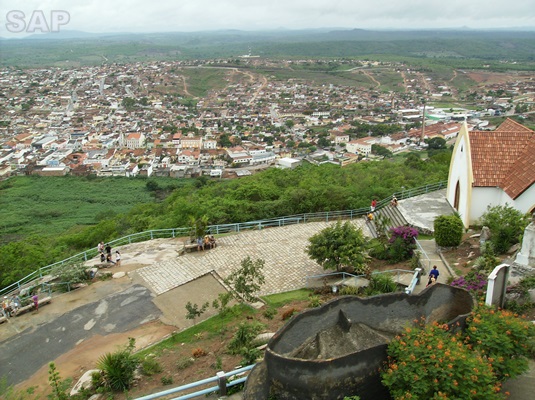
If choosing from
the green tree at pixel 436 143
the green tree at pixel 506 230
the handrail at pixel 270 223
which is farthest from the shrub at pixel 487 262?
the green tree at pixel 436 143

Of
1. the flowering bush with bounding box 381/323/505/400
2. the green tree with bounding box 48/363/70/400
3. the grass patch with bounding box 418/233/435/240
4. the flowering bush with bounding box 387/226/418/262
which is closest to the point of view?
the flowering bush with bounding box 381/323/505/400

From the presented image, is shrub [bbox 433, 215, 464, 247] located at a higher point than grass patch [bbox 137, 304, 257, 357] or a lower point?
higher

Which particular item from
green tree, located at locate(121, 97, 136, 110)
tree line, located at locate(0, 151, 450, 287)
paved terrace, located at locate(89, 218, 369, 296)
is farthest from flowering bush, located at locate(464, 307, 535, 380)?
green tree, located at locate(121, 97, 136, 110)

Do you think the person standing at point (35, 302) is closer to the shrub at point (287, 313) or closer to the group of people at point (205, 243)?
the group of people at point (205, 243)

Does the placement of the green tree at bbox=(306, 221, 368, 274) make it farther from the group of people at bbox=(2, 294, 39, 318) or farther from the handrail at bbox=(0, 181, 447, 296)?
the group of people at bbox=(2, 294, 39, 318)

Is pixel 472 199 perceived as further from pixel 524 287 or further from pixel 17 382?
pixel 17 382

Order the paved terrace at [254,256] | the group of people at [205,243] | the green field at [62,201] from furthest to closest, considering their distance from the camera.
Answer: the green field at [62,201] < the group of people at [205,243] < the paved terrace at [254,256]
